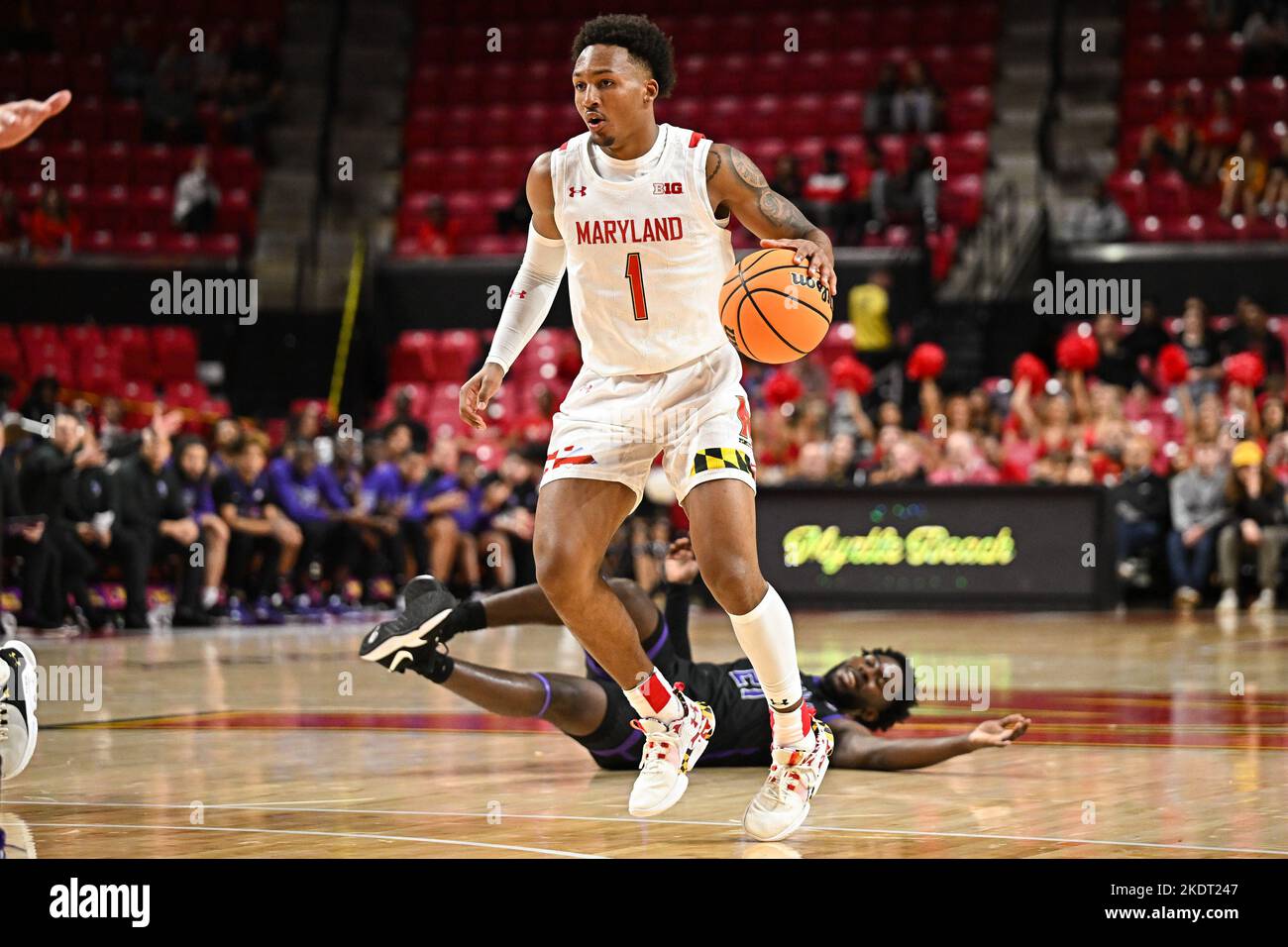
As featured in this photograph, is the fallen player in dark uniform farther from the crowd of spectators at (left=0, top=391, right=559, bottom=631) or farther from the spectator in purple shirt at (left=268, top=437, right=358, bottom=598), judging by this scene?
the spectator in purple shirt at (left=268, top=437, right=358, bottom=598)

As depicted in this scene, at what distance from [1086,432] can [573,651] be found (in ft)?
23.3

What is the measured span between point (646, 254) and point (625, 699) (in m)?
1.59

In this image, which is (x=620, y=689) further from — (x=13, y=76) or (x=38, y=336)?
(x=13, y=76)

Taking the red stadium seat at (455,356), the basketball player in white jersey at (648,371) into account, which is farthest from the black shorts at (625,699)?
the red stadium seat at (455,356)

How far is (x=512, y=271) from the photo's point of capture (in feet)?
65.7

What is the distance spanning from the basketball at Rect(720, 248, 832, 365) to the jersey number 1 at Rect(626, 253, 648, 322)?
252 millimetres

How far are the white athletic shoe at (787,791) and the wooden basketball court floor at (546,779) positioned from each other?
8 cm

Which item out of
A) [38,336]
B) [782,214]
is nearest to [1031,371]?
[38,336]

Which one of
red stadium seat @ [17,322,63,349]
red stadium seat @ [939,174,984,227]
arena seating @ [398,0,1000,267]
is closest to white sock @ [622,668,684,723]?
red stadium seat @ [17,322,63,349]

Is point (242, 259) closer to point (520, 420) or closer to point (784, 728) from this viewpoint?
point (520, 420)

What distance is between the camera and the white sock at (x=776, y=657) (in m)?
4.96

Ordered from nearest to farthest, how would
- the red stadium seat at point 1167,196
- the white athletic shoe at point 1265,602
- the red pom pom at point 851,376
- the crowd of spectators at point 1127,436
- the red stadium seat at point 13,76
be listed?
the white athletic shoe at point 1265,602 → the crowd of spectators at point 1127,436 → the red pom pom at point 851,376 → the red stadium seat at point 1167,196 → the red stadium seat at point 13,76

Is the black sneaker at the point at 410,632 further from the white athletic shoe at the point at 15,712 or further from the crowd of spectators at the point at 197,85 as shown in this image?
the crowd of spectators at the point at 197,85

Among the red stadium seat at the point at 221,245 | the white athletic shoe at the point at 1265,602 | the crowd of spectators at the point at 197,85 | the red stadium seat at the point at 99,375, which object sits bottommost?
the white athletic shoe at the point at 1265,602
